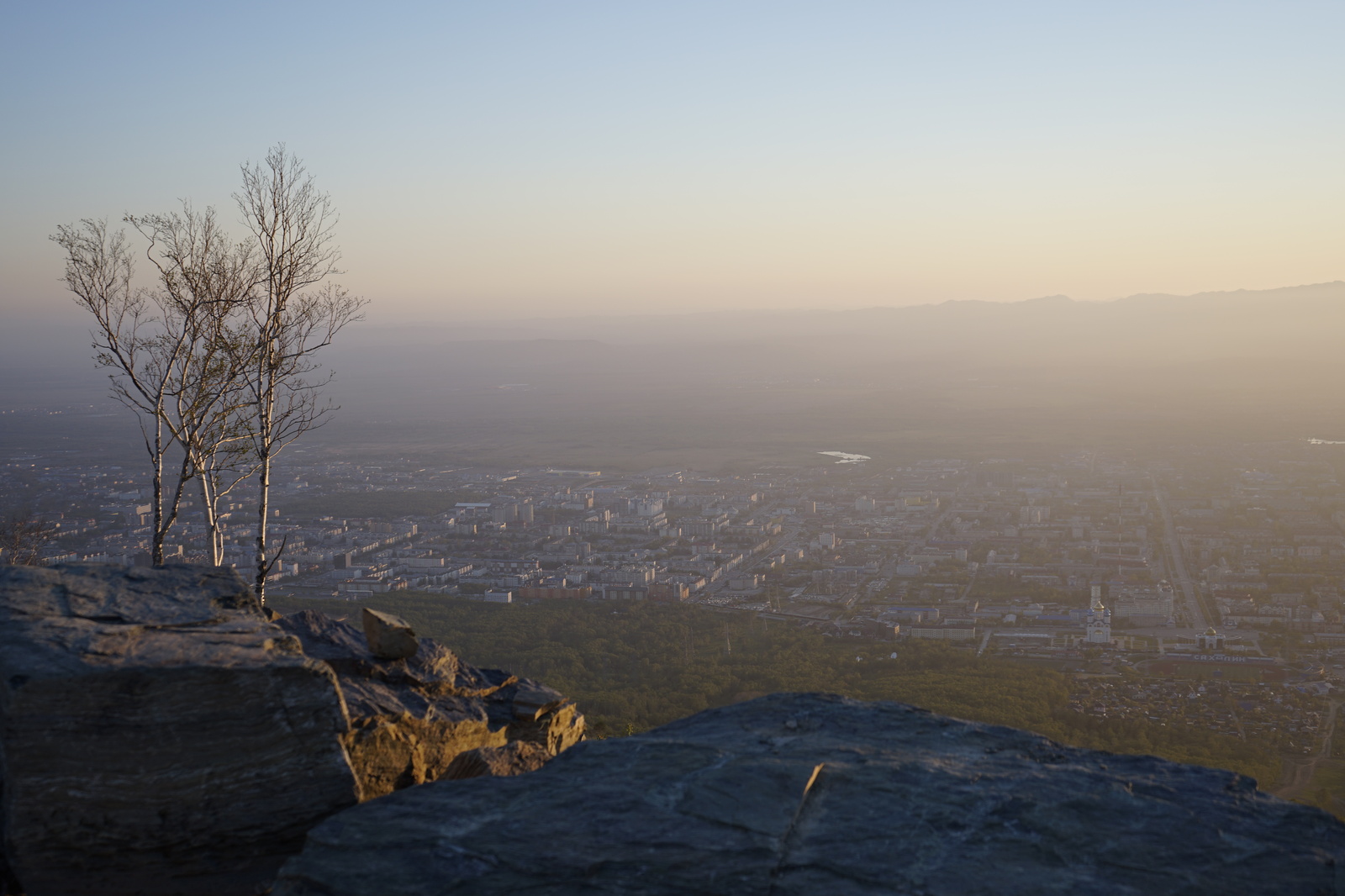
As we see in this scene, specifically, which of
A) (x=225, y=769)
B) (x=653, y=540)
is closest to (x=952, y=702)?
(x=225, y=769)

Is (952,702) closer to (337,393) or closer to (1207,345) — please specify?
(337,393)

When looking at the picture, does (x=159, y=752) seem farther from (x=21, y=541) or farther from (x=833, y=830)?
(x=21, y=541)

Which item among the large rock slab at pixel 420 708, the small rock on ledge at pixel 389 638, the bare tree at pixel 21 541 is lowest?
the bare tree at pixel 21 541

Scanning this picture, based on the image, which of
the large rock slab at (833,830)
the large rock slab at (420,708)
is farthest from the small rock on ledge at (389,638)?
the large rock slab at (833,830)

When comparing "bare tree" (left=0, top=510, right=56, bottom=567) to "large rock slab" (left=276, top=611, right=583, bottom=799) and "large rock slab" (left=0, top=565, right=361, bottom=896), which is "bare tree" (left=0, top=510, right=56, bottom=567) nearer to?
"large rock slab" (left=276, top=611, right=583, bottom=799)

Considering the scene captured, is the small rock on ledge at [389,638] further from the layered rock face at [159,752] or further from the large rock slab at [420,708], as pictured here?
the layered rock face at [159,752]

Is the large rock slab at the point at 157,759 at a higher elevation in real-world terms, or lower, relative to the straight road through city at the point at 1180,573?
Answer: higher

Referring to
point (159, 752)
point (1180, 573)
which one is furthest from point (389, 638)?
point (1180, 573)
